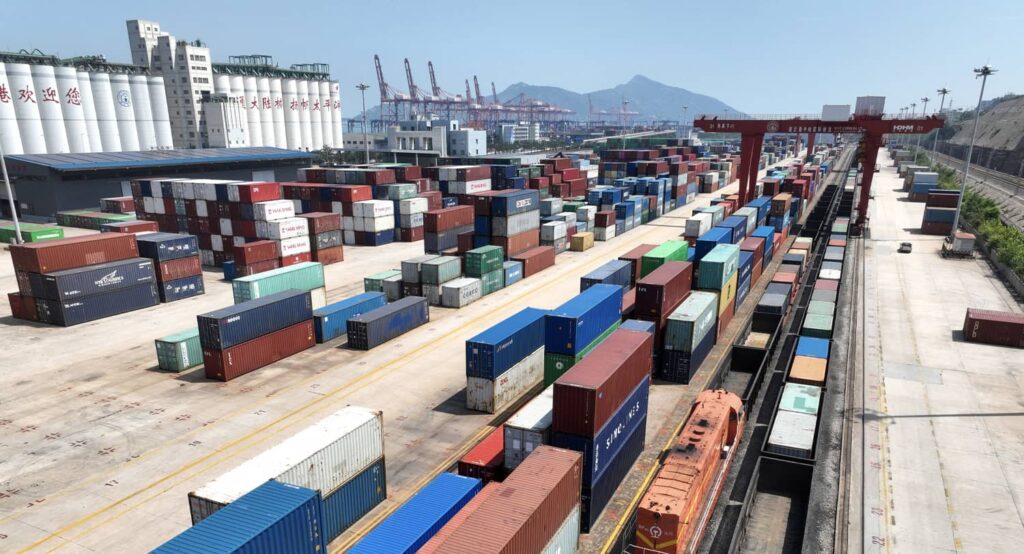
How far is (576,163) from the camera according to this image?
128875 mm

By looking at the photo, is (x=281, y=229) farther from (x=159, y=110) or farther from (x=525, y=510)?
(x=159, y=110)

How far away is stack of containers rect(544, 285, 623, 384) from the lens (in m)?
28.8

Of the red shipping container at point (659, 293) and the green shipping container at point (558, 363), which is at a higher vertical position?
the red shipping container at point (659, 293)

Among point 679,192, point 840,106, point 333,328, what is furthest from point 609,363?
point 679,192

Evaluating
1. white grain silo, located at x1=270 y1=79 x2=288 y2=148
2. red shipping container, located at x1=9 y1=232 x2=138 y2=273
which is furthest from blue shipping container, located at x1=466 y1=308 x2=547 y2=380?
white grain silo, located at x1=270 y1=79 x2=288 y2=148

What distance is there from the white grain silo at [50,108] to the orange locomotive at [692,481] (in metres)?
149

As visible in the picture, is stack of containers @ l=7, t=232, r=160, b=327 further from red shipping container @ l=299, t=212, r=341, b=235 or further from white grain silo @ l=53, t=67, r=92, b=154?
white grain silo @ l=53, t=67, r=92, b=154

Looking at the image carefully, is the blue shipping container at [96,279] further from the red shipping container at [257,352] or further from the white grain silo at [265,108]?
the white grain silo at [265,108]

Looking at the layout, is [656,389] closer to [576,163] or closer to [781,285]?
[781,285]

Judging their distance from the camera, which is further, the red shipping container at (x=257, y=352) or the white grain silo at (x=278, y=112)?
the white grain silo at (x=278, y=112)

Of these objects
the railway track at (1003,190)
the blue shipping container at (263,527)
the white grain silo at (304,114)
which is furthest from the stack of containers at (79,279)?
the white grain silo at (304,114)

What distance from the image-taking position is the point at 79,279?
43156mm

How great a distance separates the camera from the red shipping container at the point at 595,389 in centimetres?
2023

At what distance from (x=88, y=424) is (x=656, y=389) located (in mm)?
31057
